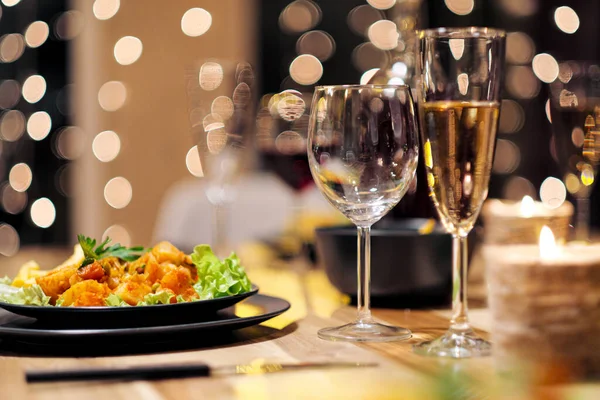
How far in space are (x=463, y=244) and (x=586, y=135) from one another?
45 cm

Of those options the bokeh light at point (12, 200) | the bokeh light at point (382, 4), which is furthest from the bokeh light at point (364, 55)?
the bokeh light at point (12, 200)

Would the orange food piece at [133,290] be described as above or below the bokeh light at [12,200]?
above

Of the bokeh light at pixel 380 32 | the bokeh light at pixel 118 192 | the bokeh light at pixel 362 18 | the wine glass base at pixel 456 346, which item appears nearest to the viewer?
the wine glass base at pixel 456 346

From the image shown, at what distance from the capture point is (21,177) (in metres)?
5.04

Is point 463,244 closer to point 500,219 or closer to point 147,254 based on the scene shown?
point 500,219

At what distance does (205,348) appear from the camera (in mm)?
890

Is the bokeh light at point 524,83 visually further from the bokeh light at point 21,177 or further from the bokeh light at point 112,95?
the bokeh light at point 21,177

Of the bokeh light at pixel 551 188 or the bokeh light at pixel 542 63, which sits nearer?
the bokeh light at pixel 542 63

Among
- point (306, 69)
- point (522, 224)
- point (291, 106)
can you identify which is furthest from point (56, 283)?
point (306, 69)

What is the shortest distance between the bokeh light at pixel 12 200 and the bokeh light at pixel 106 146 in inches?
20.6

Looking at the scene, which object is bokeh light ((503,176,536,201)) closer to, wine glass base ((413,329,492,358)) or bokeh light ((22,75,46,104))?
bokeh light ((22,75,46,104))

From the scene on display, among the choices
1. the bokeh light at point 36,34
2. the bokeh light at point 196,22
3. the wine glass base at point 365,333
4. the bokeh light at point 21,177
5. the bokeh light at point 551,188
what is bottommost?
the bokeh light at point 551,188

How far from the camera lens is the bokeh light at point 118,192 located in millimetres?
5348

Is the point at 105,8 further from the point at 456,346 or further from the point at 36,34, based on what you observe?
the point at 456,346
